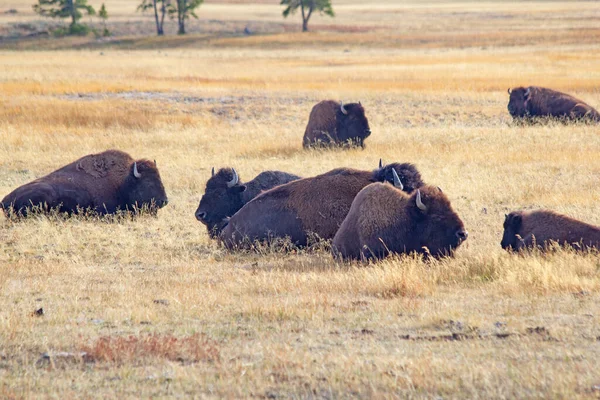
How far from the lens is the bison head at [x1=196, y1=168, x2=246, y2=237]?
11.0 m

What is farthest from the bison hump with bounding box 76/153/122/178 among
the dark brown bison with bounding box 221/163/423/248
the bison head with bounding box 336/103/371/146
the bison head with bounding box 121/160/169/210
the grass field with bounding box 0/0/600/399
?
the bison head with bounding box 336/103/371/146

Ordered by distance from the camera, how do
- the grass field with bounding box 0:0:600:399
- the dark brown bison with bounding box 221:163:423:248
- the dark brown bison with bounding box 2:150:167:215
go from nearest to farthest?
1. the grass field with bounding box 0:0:600:399
2. the dark brown bison with bounding box 221:163:423:248
3. the dark brown bison with bounding box 2:150:167:215

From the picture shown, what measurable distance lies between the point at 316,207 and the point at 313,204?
5 centimetres

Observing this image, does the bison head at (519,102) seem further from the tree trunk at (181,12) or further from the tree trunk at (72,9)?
the tree trunk at (72,9)

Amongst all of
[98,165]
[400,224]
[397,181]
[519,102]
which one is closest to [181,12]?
[519,102]

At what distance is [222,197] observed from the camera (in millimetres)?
11078

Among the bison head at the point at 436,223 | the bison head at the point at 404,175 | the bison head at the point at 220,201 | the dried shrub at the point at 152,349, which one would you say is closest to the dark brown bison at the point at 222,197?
the bison head at the point at 220,201

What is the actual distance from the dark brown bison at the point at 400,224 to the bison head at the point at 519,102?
1351 centimetres

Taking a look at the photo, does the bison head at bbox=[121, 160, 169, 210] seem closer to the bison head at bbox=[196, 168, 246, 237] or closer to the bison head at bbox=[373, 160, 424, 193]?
the bison head at bbox=[196, 168, 246, 237]

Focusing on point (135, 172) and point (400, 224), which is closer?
point (400, 224)

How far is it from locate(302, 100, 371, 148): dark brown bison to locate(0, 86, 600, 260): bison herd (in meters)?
5.97

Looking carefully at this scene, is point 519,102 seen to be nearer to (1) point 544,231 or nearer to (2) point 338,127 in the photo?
(2) point 338,127

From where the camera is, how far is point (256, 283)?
7.93 metres

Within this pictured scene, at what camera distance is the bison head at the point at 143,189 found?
12477mm
